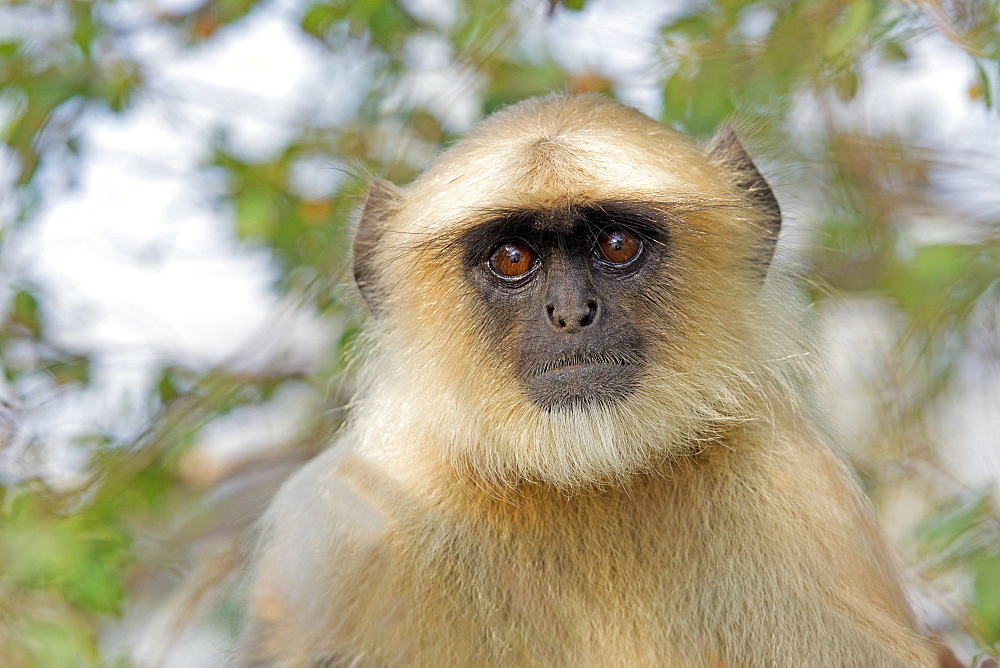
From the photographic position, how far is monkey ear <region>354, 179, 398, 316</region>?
11.5ft

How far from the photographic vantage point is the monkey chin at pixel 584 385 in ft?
9.56

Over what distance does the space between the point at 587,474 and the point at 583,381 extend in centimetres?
26

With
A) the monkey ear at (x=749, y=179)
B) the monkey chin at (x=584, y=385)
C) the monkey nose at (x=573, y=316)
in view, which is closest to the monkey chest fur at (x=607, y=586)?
the monkey chin at (x=584, y=385)

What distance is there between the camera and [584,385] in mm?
2912

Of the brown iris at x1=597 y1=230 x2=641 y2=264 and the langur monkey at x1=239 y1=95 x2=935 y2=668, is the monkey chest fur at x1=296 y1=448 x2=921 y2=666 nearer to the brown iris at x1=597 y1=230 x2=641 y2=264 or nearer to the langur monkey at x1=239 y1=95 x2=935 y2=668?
the langur monkey at x1=239 y1=95 x2=935 y2=668

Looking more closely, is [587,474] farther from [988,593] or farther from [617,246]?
[988,593]

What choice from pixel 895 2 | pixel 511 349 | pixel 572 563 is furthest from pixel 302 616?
pixel 895 2

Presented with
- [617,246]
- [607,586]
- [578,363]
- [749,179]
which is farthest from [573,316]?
[749,179]

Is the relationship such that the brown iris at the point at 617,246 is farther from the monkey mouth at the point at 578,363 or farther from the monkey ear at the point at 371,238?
the monkey ear at the point at 371,238

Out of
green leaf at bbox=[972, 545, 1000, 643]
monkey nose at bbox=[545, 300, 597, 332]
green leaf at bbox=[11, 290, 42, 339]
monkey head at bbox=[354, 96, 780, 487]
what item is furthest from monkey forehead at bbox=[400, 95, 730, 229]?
green leaf at bbox=[11, 290, 42, 339]

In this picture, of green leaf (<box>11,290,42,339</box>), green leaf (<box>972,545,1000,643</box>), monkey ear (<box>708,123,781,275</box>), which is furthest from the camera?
green leaf (<box>11,290,42,339</box>)

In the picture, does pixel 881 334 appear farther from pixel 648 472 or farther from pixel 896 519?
pixel 648 472

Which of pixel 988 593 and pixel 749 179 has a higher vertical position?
pixel 749 179

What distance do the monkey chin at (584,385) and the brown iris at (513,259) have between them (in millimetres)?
369
